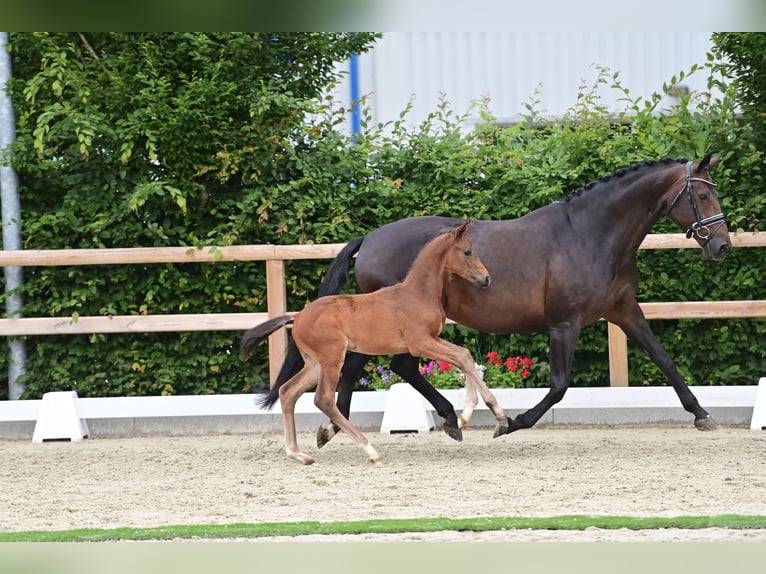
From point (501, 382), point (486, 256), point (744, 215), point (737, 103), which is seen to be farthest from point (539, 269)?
point (737, 103)

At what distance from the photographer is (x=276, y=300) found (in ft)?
23.8

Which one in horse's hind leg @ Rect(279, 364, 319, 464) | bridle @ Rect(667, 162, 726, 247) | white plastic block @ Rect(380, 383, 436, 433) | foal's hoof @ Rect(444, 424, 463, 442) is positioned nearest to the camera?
horse's hind leg @ Rect(279, 364, 319, 464)

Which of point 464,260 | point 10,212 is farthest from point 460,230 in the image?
point 10,212

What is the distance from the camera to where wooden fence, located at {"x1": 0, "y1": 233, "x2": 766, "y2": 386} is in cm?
715

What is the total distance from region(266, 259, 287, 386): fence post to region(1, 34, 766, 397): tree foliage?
0.39 metres

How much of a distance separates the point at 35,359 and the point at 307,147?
2863 mm

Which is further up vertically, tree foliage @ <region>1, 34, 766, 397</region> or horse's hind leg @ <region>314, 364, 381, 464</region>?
tree foliage @ <region>1, 34, 766, 397</region>

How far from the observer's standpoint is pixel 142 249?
287 inches

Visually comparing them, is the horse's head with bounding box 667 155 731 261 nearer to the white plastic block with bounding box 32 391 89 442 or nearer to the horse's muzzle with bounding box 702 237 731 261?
the horse's muzzle with bounding box 702 237 731 261

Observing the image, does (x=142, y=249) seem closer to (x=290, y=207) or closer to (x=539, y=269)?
(x=290, y=207)

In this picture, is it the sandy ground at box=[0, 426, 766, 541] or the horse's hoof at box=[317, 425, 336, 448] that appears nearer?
the sandy ground at box=[0, 426, 766, 541]

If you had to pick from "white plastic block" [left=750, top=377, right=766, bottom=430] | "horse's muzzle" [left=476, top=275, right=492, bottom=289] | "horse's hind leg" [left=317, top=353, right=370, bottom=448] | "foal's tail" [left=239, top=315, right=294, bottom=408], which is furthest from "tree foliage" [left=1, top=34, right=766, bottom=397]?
"horse's muzzle" [left=476, top=275, right=492, bottom=289]

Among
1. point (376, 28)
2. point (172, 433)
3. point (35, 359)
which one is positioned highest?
point (376, 28)

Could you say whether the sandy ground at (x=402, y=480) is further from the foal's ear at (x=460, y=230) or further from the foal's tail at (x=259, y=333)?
the foal's ear at (x=460, y=230)
